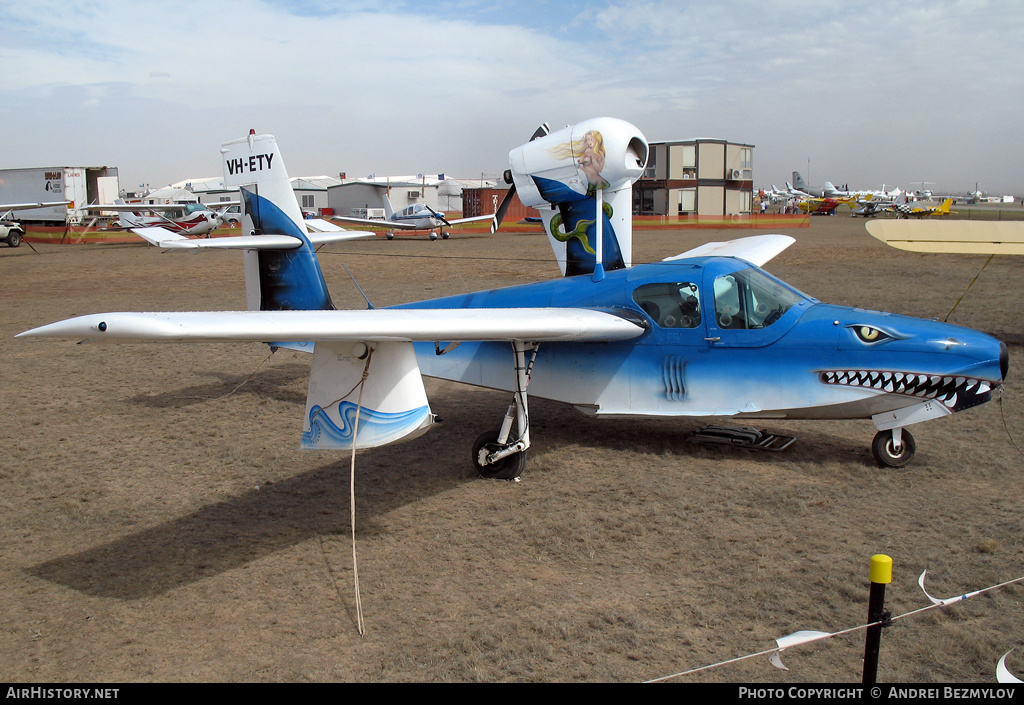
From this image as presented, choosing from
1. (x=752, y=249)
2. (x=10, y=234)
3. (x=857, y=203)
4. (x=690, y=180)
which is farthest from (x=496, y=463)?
(x=857, y=203)

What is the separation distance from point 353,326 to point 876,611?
3798 mm

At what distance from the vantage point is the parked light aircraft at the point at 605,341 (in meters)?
5.90

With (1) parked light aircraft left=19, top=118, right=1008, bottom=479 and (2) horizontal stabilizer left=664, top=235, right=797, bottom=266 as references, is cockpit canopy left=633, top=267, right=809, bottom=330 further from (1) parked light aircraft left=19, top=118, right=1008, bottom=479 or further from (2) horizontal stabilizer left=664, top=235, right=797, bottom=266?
(2) horizontal stabilizer left=664, top=235, right=797, bottom=266

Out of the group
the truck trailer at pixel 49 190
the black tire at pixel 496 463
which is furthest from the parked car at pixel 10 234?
the black tire at pixel 496 463

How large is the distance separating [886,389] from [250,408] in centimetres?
768

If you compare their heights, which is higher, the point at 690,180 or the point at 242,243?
the point at 690,180

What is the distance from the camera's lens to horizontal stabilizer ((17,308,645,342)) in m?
4.33

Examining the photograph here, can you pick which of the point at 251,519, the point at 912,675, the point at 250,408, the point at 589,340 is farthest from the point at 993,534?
the point at 250,408

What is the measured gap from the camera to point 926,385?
6871mm

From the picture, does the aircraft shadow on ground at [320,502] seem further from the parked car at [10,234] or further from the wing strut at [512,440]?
the parked car at [10,234]

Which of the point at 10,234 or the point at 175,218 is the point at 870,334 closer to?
the point at 10,234

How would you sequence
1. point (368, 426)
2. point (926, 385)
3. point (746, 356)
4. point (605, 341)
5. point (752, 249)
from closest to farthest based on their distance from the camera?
point (368, 426) → point (926, 385) → point (746, 356) → point (605, 341) → point (752, 249)

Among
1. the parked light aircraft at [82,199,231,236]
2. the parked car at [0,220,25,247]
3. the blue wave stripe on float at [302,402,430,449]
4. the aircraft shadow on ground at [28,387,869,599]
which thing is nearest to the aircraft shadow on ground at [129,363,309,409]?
the aircraft shadow on ground at [28,387,869,599]
